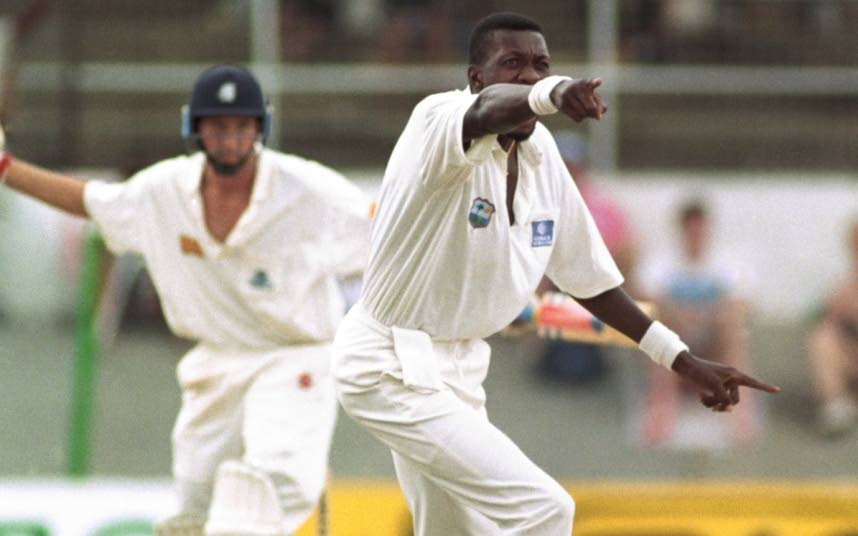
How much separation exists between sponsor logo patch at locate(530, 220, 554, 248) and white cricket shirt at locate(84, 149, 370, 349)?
1.38 m

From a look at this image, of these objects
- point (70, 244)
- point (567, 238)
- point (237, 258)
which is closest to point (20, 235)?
point (70, 244)

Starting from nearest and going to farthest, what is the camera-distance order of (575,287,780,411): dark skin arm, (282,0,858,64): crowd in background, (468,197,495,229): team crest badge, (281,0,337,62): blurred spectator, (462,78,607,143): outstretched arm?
(462,78,607,143): outstretched arm, (468,197,495,229): team crest badge, (575,287,780,411): dark skin arm, (281,0,337,62): blurred spectator, (282,0,858,64): crowd in background

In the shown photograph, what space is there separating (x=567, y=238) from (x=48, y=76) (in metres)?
6.77

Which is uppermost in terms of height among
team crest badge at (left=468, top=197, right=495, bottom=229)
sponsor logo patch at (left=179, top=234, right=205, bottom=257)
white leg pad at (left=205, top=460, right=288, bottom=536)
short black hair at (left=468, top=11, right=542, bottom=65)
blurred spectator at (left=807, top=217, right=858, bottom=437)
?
short black hair at (left=468, top=11, right=542, bottom=65)

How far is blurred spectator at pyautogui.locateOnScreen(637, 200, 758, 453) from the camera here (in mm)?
9234

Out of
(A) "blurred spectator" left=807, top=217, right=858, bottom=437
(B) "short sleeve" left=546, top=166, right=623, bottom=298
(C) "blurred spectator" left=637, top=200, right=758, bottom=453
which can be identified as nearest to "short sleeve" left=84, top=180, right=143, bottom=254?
(B) "short sleeve" left=546, top=166, right=623, bottom=298

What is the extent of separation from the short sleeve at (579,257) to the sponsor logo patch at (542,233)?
0.30 feet

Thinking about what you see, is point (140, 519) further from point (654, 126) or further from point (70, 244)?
point (654, 126)

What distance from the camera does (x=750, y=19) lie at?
1179cm

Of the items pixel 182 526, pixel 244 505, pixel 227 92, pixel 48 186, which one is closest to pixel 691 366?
pixel 244 505

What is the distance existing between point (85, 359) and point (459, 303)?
3.48 m

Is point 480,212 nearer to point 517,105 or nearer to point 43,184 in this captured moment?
point 517,105

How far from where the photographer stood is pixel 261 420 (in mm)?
6301

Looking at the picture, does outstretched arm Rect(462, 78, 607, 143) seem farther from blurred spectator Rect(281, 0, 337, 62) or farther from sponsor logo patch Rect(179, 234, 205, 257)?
blurred spectator Rect(281, 0, 337, 62)
